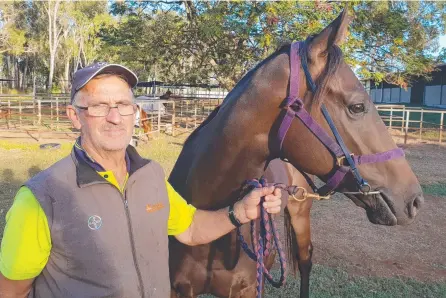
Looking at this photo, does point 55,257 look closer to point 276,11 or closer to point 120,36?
point 276,11

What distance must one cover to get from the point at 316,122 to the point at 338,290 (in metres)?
2.86

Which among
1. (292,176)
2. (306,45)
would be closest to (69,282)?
(306,45)

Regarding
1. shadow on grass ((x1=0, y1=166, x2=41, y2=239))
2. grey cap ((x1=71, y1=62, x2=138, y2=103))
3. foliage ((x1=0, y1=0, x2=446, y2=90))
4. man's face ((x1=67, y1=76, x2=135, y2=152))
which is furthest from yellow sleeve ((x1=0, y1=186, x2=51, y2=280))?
foliage ((x1=0, y1=0, x2=446, y2=90))

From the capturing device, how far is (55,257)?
1464 mm

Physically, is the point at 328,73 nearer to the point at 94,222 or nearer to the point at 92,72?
the point at 92,72

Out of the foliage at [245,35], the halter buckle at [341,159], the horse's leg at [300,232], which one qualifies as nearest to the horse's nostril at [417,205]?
the halter buckle at [341,159]

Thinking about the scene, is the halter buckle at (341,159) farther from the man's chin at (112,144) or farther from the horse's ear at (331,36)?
the man's chin at (112,144)

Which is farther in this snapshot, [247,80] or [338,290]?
[338,290]

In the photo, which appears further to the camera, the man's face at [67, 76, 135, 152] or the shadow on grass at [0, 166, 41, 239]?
the shadow on grass at [0, 166, 41, 239]

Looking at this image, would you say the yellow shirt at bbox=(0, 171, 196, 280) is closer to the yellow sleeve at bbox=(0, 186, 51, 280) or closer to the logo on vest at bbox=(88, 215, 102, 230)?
the yellow sleeve at bbox=(0, 186, 51, 280)

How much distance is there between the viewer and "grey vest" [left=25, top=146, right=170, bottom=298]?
1433 millimetres

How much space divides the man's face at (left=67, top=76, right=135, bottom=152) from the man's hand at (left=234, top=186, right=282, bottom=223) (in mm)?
666

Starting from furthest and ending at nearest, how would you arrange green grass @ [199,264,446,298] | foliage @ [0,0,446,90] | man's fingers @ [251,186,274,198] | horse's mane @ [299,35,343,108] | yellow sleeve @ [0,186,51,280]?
foliage @ [0,0,446,90] < green grass @ [199,264,446,298] < man's fingers @ [251,186,274,198] < horse's mane @ [299,35,343,108] < yellow sleeve @ [0,186,51,280]

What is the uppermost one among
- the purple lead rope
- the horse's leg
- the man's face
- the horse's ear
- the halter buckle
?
the horse's ear
